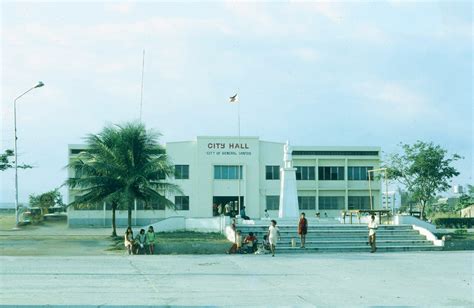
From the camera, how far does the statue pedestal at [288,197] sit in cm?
3256

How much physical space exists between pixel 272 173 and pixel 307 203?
4.75 m

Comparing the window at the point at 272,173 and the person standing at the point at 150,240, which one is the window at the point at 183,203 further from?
the person standing at the point at 150,240

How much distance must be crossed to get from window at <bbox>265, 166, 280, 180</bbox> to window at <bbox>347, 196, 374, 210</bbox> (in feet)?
24.6

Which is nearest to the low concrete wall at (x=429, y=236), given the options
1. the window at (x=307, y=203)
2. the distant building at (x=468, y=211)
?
the window at (x=307, y=203)

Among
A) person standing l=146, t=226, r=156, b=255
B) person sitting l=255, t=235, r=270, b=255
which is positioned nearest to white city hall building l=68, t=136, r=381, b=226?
person standing l=146, t=226, r=156, b=255

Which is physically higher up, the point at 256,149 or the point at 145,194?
the point at 256,149

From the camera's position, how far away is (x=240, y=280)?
49.6 ft

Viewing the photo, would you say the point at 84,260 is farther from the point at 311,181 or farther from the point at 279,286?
the point at 311,181

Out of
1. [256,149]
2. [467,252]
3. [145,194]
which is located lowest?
[467,252]

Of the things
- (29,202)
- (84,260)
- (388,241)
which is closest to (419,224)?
(388,241)

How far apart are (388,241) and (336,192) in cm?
2874

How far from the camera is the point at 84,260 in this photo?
808 inches

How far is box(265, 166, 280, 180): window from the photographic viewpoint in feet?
173

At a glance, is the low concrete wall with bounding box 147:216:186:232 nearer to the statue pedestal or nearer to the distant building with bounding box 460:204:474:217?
the statue pedestal
